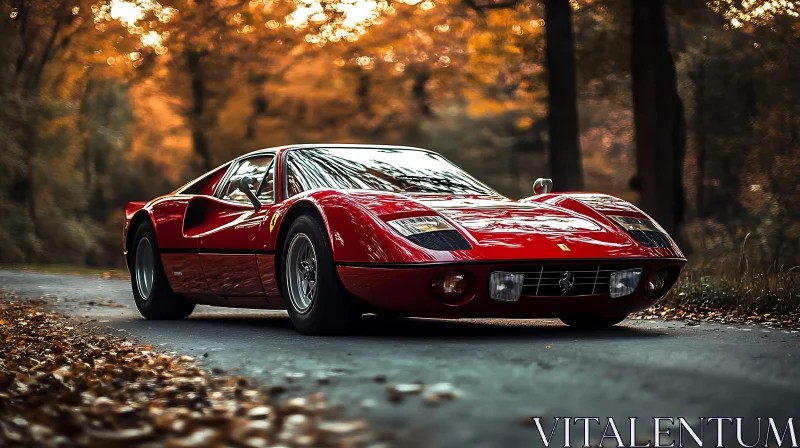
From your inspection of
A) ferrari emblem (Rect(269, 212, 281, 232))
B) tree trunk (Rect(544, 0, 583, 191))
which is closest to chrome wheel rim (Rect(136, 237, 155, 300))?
ferrari emblem (Rect(269, 212, 281, 232))

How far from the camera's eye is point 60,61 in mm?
27875

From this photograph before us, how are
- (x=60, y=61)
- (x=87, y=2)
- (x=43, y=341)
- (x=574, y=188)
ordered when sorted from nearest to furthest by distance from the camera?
(x=43, y=341)
(x=574, y=188)
(x=87, y=2)
(x=60, y=61)

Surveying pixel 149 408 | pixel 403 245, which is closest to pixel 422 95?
pixel 403 245

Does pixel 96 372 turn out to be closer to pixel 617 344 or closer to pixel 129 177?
pixel 617 344

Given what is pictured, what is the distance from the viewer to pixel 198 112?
3816cm

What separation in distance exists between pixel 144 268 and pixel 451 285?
384 centimetres

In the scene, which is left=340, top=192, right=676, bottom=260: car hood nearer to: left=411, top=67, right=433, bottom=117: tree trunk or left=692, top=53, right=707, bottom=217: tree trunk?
left=692, top=53, right=707, bottom=217: tree trunk

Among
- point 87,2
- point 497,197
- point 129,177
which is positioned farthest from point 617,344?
point 129,177

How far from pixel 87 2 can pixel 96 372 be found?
18.2 m

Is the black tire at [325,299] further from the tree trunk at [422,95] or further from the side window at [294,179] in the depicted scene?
the tree trunk at [422,95]

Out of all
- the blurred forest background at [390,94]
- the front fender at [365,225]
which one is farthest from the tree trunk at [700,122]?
the front fender at [365,225]

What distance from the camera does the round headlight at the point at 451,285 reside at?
21.7 ft

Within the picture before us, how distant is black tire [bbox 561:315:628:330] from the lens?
7758 millimetres

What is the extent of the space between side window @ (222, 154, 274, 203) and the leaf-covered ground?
221 cm
